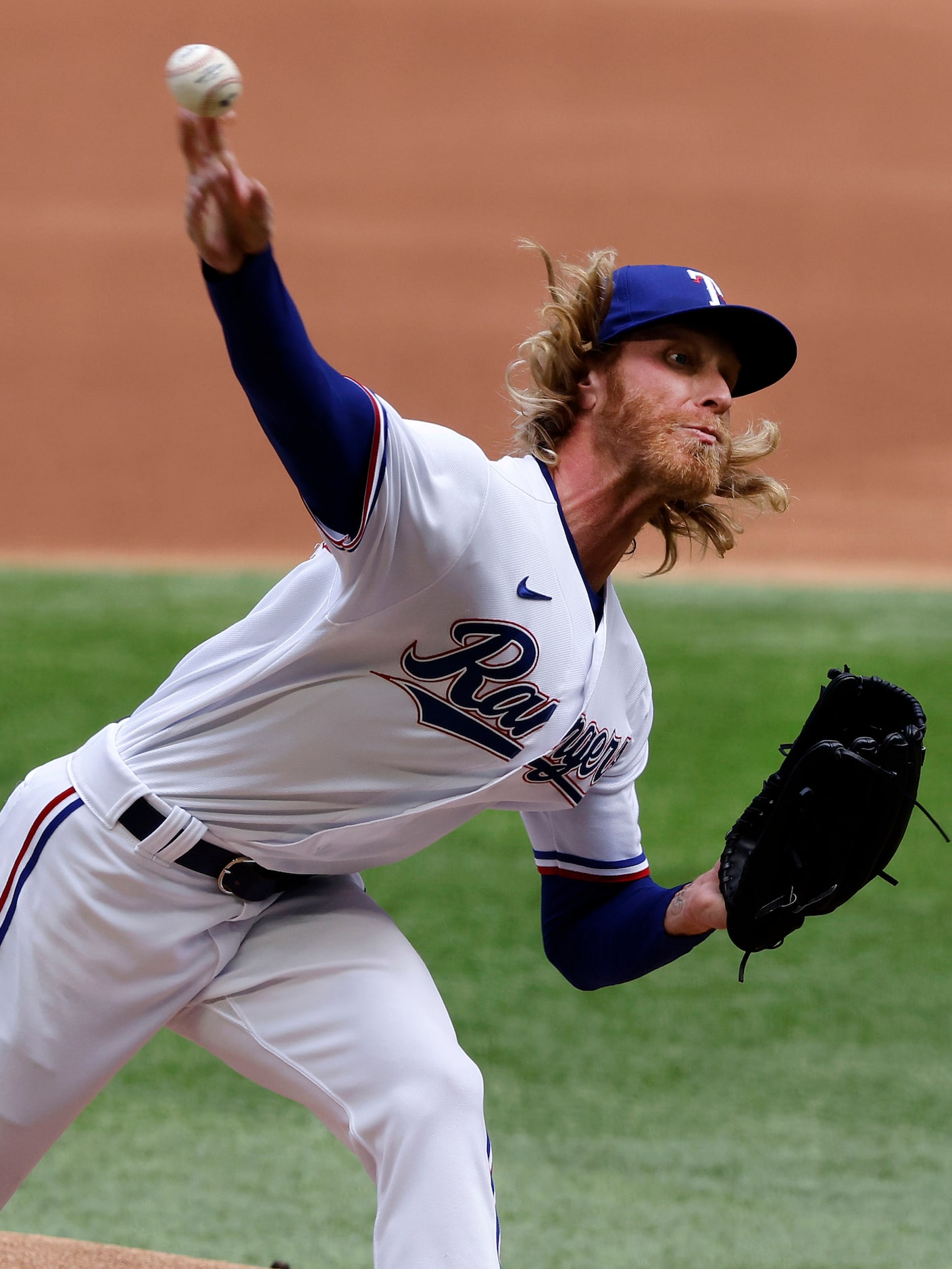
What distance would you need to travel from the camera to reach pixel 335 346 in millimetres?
18250

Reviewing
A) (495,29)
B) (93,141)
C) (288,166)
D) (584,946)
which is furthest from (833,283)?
(584,946)

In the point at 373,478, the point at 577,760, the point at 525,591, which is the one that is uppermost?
the point at 373,478

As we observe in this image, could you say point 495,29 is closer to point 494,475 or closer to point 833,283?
point 833,283

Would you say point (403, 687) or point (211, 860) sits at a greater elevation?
point (403, 687)

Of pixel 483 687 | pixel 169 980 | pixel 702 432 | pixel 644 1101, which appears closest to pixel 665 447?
pixel 702 432

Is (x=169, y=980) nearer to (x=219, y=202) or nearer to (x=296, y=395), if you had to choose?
(x=296, y=395)

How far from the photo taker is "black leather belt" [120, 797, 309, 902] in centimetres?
241

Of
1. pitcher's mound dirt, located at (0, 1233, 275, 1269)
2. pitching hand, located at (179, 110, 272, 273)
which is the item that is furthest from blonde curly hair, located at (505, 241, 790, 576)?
pitcher's mound dirt, located at (0, 1233, 275, 1269)

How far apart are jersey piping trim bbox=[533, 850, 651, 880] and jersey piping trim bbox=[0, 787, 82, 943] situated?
0.88 m

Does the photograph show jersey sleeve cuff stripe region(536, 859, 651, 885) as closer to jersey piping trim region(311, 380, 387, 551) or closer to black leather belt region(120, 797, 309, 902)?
black leather belt region(120, 797, 309, 902)

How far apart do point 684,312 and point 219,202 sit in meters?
1.01

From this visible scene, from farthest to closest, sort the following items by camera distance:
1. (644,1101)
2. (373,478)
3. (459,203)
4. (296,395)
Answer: (459,203) → (644,1101) → (373,478) → (296,395)

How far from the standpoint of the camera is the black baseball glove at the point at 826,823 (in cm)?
250

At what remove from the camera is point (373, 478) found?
200cm
